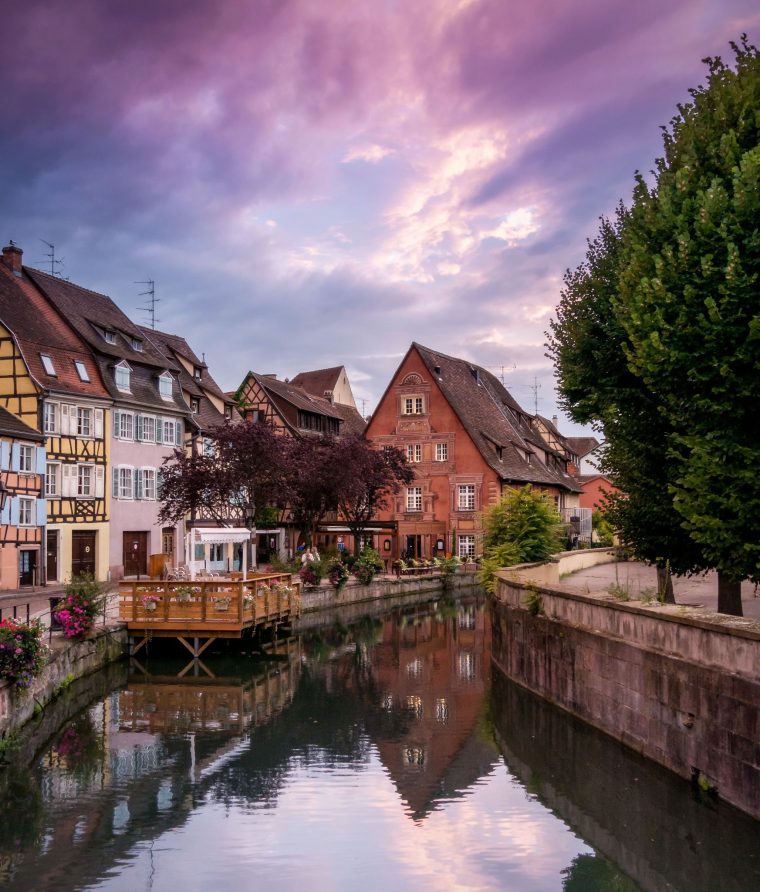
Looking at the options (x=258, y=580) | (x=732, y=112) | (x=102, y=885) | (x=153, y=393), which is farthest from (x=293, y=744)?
(x=153, y=393)

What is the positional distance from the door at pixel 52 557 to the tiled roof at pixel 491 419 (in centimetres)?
2827

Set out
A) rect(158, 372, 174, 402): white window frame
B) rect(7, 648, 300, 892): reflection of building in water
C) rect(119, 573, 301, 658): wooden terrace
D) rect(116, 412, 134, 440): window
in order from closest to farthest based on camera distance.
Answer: rect(7, 648, 300, 892): reflection of building in water, rect(119, 573, 301, 658): wooden terrace, rect(116, 412, 134, 440): window, rect(158, 372, 174, 402): white window frame

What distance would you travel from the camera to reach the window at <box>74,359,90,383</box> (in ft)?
138

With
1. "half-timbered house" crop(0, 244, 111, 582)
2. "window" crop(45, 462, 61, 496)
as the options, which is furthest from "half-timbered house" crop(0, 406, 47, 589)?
"window" crop(45, 462, 61, 496)

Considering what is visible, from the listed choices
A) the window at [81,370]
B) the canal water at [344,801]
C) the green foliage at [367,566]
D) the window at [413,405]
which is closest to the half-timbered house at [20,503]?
the window at [81,370]

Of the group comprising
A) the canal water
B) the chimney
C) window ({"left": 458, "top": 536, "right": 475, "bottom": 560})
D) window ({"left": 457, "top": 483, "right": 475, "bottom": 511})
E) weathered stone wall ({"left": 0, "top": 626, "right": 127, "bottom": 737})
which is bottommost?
the canal water

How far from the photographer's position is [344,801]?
14.4m

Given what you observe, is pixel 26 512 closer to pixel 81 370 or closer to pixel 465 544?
pixel 81 370

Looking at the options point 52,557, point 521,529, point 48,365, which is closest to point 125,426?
point 48,365

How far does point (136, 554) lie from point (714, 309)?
34.7 metres

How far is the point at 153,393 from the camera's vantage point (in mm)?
46750

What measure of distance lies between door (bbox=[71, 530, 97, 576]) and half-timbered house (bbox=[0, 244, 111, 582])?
0.04m

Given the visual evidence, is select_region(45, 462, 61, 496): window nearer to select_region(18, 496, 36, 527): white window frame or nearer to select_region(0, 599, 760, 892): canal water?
select_region(18, 496, 36, 527): white window frame

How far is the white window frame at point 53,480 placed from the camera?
3963cm
